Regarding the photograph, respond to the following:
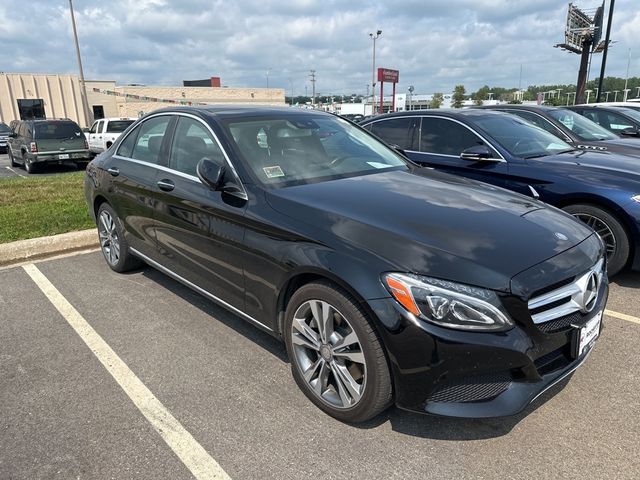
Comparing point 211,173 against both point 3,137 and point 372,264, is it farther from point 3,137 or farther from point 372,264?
point 3,137

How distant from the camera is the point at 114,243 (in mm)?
4988

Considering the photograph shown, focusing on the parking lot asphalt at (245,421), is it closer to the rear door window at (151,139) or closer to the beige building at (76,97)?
the rear door window at (151,139)

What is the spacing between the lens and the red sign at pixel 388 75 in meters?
44.4

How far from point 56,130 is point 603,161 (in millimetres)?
15768

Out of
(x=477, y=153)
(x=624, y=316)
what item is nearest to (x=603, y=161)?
(x=477, y=153)

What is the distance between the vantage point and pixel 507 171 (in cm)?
517

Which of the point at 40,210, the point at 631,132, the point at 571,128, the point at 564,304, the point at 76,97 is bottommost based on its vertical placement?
the point at 40,210

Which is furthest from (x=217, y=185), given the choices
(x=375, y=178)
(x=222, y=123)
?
(x=375, y=178)

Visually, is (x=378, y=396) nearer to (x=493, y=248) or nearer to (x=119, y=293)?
(x=493, y=248)

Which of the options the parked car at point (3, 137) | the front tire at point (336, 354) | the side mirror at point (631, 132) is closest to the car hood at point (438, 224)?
the front tire at point (336, 354)

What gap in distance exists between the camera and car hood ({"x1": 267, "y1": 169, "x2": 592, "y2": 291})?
2.33 meters

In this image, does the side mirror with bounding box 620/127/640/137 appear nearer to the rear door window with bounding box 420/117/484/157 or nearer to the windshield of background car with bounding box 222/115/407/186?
the rear door window with bounding box 420/117/484/157

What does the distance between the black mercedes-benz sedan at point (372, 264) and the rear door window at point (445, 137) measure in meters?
2.03

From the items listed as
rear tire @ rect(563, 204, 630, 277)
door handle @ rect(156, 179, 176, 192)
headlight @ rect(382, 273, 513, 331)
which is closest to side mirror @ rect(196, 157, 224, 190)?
door handle @ rect(156, 179, 176, 192)
